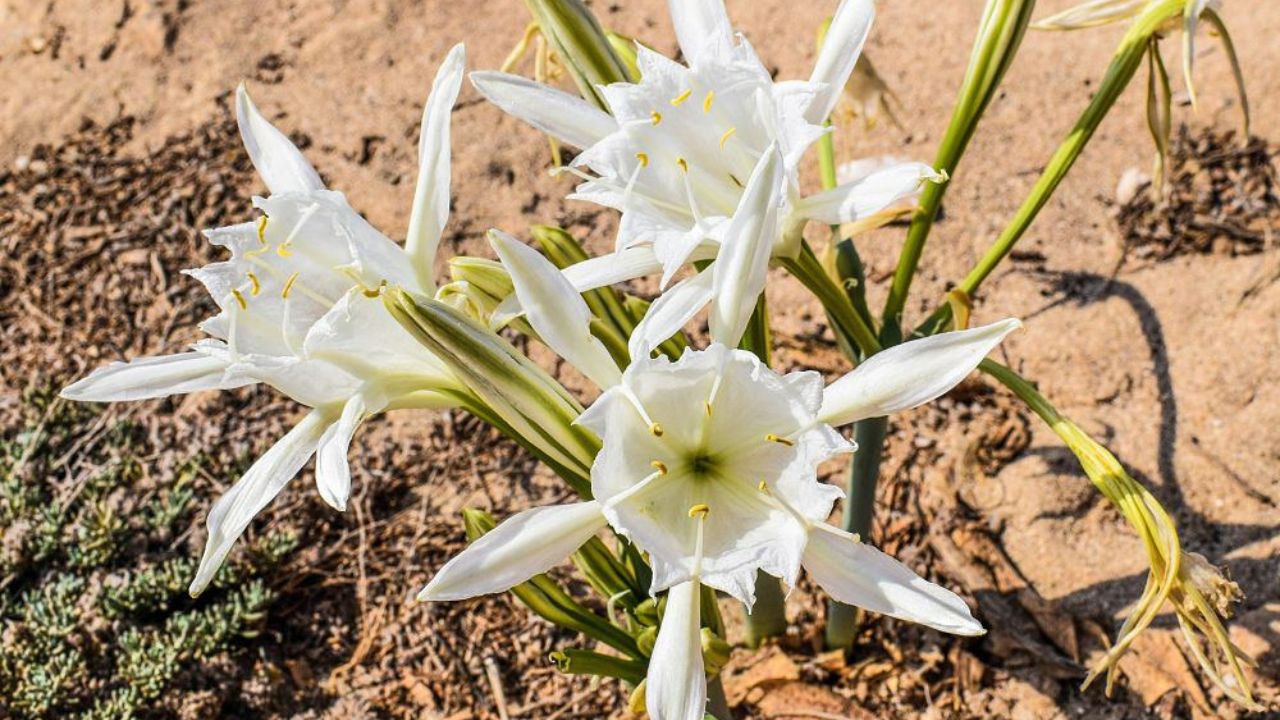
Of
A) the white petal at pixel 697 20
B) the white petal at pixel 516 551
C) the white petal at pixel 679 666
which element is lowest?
the white petal at pixel 679 666

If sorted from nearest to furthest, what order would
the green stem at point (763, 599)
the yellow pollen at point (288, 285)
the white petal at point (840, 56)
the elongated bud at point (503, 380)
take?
the elongated bud at point (503, 380), the yellow pollen at point (288, 285), the white petal at point (840, 56), the green stem at point (763, 599)

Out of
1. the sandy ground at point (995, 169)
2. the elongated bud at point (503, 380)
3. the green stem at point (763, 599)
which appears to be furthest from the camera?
the sandy ground at point (995, 169)

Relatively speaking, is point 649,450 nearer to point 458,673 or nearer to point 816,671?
point 816,671

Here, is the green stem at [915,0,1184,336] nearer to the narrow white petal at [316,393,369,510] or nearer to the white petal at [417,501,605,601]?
the white petal at [417,501,605,601]

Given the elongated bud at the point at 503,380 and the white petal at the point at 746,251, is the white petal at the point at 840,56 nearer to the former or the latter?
the white petal at the point at 746,251

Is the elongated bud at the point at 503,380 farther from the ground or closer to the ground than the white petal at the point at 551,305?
closer to the ground

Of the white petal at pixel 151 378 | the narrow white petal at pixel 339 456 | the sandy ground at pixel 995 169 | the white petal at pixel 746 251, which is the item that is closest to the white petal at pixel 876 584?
the white petal at pixel 746 251

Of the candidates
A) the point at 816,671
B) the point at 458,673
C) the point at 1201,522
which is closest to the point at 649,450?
the point at 816,671

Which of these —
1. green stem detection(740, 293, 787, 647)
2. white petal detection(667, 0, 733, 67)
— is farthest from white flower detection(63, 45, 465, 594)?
green stem detection(740, 293, 787, 647)

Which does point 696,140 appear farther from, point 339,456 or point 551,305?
point 339,456
